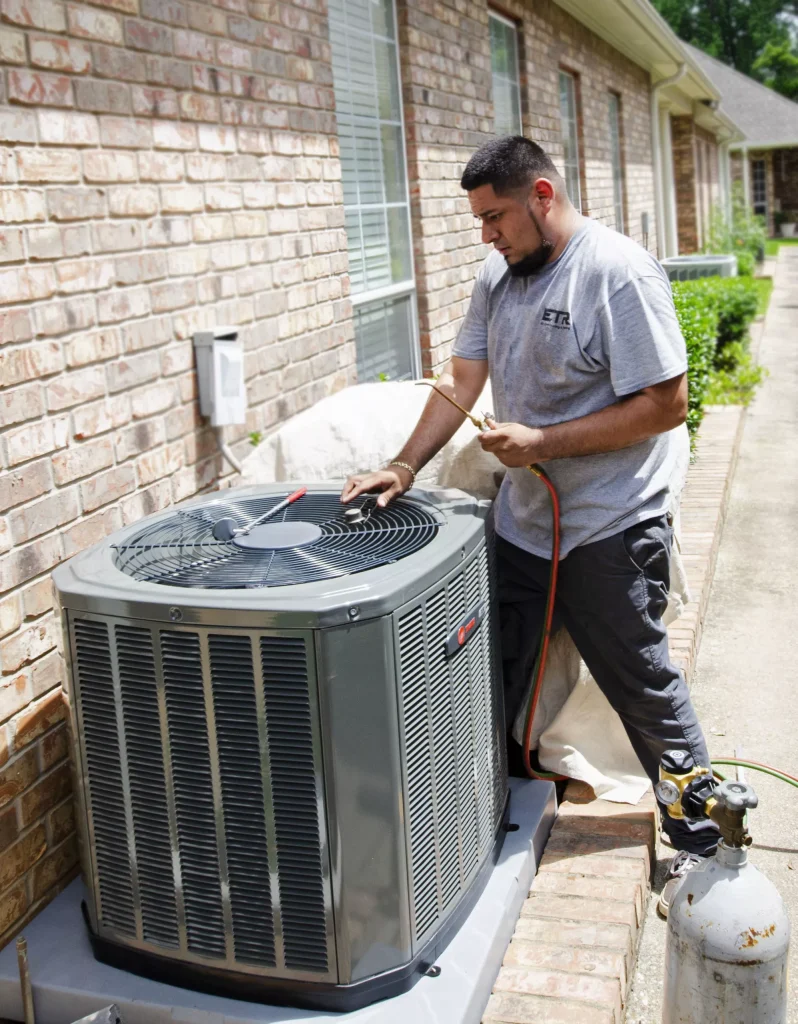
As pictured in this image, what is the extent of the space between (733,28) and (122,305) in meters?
71.4

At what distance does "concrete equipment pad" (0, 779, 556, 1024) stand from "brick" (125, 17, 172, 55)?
7.60ft

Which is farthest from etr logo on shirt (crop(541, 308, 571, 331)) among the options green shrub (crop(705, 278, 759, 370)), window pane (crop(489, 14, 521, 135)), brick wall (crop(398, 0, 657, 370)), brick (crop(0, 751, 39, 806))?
green shrub (crop(705, 278, 759, 370))

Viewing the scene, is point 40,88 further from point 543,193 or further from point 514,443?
point 514,443

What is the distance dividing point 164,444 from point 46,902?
4.29ft

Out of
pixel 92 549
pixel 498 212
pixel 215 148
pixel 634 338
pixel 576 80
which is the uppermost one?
pixel 576 80

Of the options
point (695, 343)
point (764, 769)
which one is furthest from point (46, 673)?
point (695, 343)

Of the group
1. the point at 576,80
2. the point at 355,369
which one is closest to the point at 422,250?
the point at 355,369

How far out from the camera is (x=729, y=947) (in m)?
2.13

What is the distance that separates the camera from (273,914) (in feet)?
7.27

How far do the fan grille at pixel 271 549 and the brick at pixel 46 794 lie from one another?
658 millimetres

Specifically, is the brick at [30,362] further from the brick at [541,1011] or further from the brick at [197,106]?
the brick at [541,1011]

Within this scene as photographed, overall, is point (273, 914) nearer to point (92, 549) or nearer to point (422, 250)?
point (92, 549)

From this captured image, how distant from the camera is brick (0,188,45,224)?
8.54 ft

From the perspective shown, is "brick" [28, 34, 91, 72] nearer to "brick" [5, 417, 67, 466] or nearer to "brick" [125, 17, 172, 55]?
"brick" [125, 17, 172, 55]
